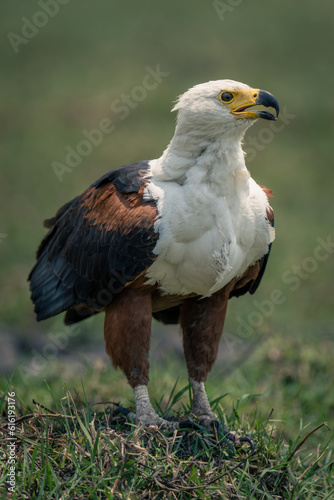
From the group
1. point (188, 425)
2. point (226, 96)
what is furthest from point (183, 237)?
point (188, 425)

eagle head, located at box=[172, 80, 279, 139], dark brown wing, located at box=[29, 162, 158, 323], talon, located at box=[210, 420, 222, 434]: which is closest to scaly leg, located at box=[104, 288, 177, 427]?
dark brown wing, located at box=[29, 162, 158, 323]

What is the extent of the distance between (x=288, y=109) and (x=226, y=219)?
10.5m

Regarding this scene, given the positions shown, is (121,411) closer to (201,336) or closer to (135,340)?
(135,340)

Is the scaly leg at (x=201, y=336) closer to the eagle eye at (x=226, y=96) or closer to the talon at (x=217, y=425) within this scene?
the talon at (x=217, y=425)

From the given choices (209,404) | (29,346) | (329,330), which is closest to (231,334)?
(329,330)

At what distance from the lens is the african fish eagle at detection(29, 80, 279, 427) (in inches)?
146

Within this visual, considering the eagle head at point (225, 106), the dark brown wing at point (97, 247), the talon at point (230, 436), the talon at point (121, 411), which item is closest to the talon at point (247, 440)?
the talon at point (230, 436)

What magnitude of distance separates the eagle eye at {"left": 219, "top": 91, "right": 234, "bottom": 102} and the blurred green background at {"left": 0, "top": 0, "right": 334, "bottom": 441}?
2.10 metres

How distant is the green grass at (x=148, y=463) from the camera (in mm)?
3266

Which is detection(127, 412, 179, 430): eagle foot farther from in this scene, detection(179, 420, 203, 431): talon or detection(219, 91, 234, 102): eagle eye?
detection(219, 91, 234, 102): eagle eye

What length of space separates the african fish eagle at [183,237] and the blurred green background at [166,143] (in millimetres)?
918

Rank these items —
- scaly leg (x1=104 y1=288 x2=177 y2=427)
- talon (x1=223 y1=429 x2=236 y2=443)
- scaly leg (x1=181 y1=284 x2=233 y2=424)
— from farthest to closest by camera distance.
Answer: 1. scaly leg (x1=181 y1=284 x2=233 y2=424)
2. scaly leg (x1=104 y1=288 x2=177 y2=427)
3. talon (x1=223 y1=429 x2=236 y2=443)

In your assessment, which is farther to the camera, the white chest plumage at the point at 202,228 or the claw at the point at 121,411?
the claw at the point at 121,411

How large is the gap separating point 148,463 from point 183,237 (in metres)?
1.13
